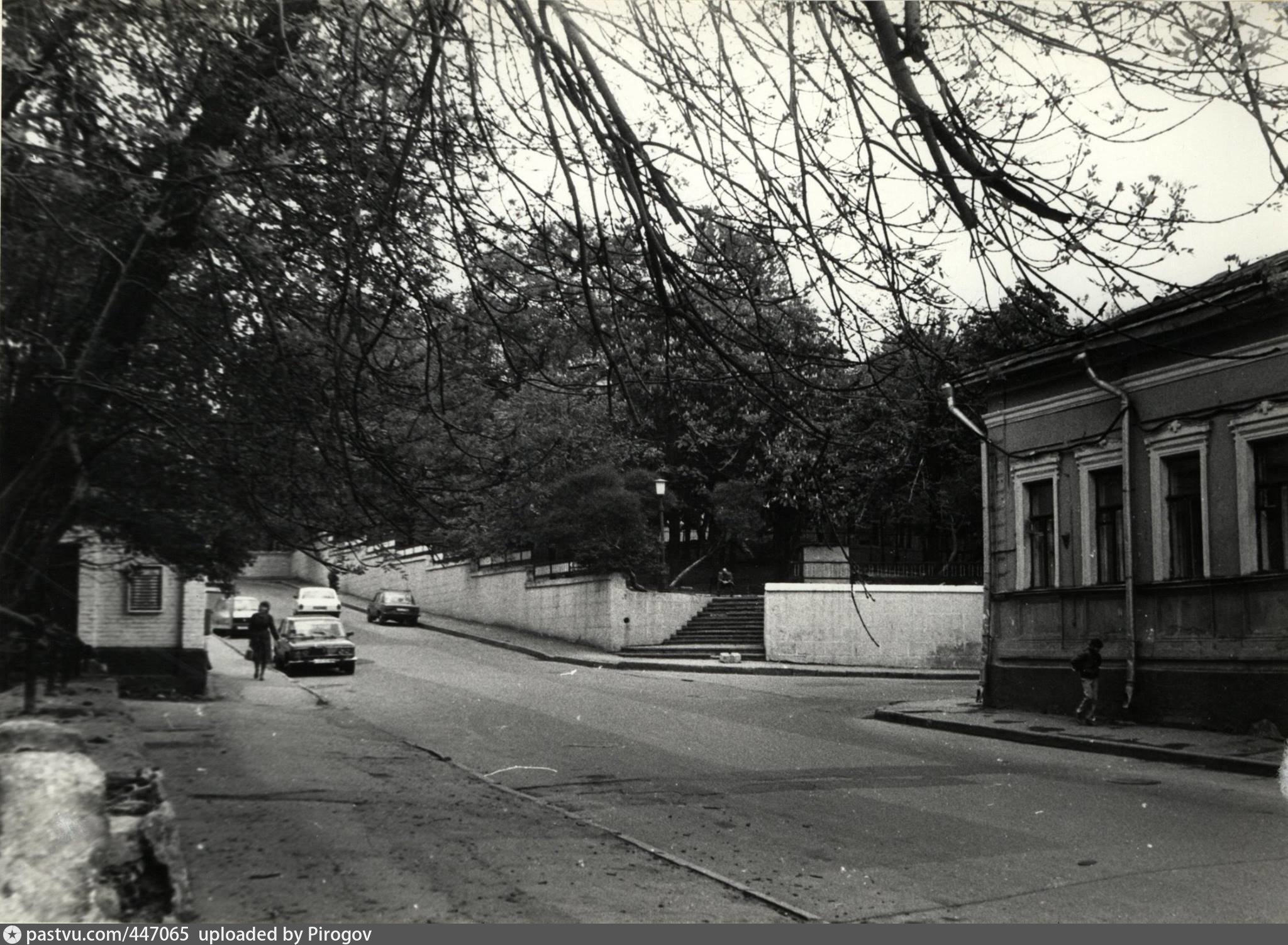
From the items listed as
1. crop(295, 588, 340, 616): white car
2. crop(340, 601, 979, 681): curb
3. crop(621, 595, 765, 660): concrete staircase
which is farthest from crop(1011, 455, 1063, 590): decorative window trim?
crop(295, 588, 340, 616): white car

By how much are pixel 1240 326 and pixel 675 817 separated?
10.9 m

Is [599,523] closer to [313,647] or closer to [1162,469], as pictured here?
[313,647]

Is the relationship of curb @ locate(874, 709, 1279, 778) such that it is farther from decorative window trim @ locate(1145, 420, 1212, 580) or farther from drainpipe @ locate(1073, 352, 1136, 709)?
decorative window trim @ locate(1145, 420, 1212, 580)

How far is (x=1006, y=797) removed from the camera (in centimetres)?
1113

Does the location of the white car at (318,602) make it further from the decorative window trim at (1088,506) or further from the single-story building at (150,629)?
the decorative window trim at (1088,506)

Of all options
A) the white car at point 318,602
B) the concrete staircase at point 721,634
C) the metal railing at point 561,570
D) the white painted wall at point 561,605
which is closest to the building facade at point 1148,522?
the concrete staircase at point 721,634

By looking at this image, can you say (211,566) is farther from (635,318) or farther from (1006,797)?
(1006,797)

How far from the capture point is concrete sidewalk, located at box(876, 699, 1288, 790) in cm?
1457

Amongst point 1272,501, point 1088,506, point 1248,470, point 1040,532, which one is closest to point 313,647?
point 1040,532

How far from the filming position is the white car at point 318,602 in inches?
1656

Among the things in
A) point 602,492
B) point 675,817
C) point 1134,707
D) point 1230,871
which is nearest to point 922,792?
point 675,817

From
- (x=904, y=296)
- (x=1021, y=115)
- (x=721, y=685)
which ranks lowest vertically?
(x=721, y=685)

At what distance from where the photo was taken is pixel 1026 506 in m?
21.1

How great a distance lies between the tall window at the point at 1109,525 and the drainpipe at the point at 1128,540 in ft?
1.41
